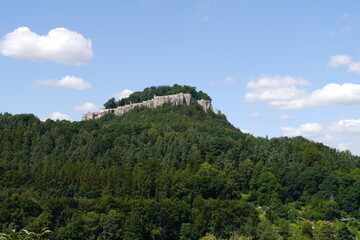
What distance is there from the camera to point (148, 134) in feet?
351

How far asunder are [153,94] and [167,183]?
80.0m

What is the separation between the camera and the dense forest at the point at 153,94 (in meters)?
156

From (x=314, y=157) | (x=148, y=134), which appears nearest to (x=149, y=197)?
(x=148, y=134)

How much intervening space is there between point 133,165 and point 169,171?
34.8 feet

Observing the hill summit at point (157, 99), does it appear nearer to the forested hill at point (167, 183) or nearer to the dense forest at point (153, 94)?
the dense forest at point (153, 94)

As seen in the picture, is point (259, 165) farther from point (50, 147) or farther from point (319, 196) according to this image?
point (50, 147)

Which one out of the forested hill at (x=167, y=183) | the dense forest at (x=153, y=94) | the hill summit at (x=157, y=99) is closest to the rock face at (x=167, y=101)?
the hill summit at (x=157, y=99)

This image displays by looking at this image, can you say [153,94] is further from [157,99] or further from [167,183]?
[167,183]

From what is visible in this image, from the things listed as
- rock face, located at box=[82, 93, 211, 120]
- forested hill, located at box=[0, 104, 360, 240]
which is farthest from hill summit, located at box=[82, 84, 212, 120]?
forested hill, located at box=[0, 104, 360, 240]

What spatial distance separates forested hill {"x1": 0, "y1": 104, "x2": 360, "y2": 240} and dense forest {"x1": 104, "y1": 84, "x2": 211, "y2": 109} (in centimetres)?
3713

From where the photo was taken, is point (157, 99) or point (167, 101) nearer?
point (167, 101)

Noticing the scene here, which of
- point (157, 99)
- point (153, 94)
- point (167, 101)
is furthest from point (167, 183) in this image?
point (153, 94)

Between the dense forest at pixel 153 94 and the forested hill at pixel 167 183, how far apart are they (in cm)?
3713

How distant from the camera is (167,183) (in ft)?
266
